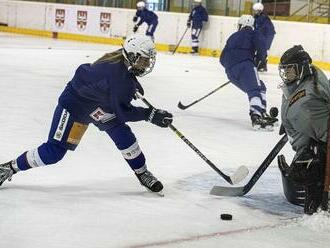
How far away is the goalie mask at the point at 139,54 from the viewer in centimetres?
332

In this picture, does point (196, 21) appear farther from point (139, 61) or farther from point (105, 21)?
point (139, 61)

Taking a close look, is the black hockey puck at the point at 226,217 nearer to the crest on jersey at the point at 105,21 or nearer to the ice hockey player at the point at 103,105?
the ice hockey player at the point at 103,105

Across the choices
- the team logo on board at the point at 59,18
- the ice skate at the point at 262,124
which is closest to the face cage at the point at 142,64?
the ice skate at the point at 262,124

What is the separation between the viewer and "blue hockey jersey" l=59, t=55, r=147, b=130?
10.8 ft

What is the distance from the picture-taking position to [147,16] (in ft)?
52.8

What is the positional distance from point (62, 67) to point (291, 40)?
4846mm

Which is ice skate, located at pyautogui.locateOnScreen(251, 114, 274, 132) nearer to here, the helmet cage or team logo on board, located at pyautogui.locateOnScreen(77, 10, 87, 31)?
the helmet cage

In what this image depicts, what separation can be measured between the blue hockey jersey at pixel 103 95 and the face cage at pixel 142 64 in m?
0.03

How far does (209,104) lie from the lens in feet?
24.8

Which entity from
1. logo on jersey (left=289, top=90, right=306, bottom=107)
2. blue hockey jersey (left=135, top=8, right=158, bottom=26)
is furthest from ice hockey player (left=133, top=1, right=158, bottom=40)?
logo on jersey (left=289, top=90, right=306, bottom=107)

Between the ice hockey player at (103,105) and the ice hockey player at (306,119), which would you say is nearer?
the ice hockey player at (306,119)

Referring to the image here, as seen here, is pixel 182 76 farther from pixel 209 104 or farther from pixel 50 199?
pixel 50 199

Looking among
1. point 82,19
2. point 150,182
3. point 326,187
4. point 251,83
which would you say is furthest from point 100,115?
point 82,19

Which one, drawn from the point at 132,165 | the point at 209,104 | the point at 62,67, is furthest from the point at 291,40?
the point at 132,165
